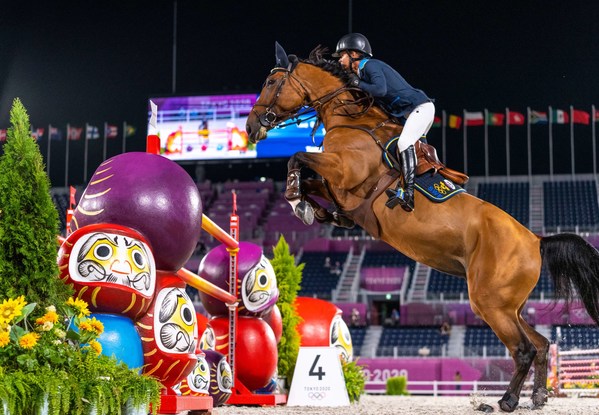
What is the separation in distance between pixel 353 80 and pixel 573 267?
6.86 feet

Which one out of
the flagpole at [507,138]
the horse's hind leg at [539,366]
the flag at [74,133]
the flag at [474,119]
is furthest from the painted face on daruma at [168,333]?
the flag at [74,133]

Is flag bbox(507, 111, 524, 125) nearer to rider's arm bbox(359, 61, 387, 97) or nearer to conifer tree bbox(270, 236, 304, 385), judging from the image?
conifer tree bbox(270, 236, 304, 385)

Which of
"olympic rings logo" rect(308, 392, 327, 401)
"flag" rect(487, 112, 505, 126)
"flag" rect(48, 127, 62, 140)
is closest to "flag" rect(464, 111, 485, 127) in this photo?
"flag" rect(487, 112, 505, 126)

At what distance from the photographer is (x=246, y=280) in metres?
8.59

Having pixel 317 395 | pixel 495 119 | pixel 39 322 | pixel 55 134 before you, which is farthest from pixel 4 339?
pixel 55 134

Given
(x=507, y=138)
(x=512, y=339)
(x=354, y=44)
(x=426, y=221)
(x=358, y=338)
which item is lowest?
(x=358, y=338)

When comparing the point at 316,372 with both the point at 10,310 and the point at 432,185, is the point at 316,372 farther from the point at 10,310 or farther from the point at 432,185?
the point at 10,310

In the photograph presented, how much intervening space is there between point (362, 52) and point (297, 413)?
277 centimetres

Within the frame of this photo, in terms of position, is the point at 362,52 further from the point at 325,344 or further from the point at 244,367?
the point at 325,344

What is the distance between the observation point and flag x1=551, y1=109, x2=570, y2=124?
27.8m

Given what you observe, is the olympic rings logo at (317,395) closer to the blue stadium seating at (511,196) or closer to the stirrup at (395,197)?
the stirrup at (395,197)

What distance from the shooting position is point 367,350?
22.9m

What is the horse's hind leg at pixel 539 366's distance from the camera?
6.18 m

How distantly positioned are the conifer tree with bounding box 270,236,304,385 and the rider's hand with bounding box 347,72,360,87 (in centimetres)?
396
